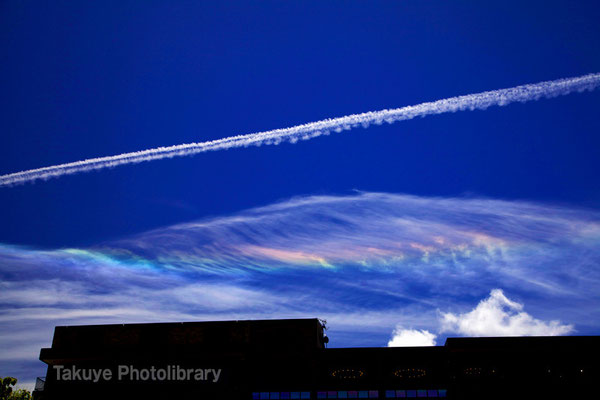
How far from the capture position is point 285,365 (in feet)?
148

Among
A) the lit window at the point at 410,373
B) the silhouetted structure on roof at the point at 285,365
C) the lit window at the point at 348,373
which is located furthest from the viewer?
the lit window at the point at 348,373

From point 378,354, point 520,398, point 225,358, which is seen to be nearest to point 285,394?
point 225,358

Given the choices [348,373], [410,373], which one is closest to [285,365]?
[348,373]

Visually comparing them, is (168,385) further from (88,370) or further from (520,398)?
(520,398)

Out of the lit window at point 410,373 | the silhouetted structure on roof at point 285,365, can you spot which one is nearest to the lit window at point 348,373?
the silhouetted structure on roof at point 285,365

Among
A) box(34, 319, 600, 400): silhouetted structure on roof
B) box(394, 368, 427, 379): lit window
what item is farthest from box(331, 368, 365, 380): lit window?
box(394, 368, 427, 379): lit window

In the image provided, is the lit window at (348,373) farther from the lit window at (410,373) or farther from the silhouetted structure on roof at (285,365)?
the lit window at (410,373)

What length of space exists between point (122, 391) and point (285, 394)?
1634cm

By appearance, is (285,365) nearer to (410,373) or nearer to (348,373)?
(348,373)

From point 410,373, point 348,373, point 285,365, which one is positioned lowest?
point 348,373

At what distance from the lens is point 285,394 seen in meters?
44.2

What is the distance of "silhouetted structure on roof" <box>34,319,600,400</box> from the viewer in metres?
42.2

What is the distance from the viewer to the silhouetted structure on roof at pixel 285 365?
42219mm

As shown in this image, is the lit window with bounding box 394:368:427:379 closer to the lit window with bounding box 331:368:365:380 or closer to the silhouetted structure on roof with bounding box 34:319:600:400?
the silhouetted structure on roof with bounding box 34:319:600:400
